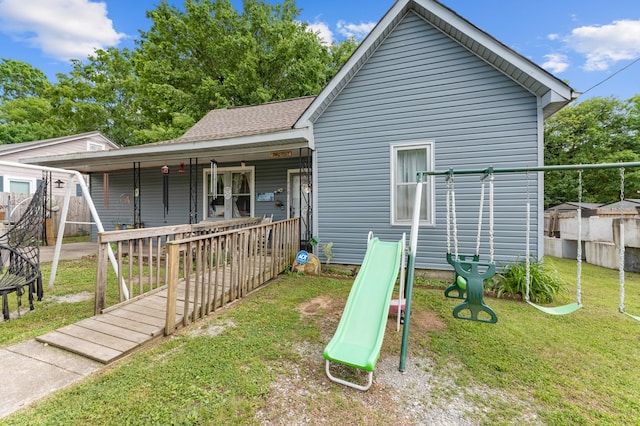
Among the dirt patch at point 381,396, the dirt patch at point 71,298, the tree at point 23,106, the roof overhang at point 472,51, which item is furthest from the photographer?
the tree at point 23,106

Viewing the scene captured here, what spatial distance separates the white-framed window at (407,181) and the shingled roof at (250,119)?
12.5 feet

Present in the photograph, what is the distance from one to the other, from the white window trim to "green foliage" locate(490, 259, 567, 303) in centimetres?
157

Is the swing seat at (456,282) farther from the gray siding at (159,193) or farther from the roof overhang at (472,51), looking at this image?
the gray siding at (159,193)

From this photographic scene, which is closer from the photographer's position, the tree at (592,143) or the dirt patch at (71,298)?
the dirt patch at (71,298)

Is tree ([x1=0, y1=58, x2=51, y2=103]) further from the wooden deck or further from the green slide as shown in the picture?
the green slide

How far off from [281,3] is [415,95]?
16410mm

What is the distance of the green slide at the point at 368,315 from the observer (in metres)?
2.37

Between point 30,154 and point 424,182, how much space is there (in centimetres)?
1848

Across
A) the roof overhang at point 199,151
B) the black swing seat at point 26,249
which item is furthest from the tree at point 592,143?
the black swing seat at point 26,249

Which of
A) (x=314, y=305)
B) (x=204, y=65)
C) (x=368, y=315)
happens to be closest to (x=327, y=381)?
(x=368, y=315)

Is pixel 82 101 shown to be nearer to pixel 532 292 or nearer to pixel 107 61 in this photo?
pixel 107 61

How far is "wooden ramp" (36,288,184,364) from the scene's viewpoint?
9.00 ft

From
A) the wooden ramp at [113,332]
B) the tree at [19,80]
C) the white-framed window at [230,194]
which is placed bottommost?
the wooden ramp at [113,332]

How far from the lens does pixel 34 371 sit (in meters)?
2.45
